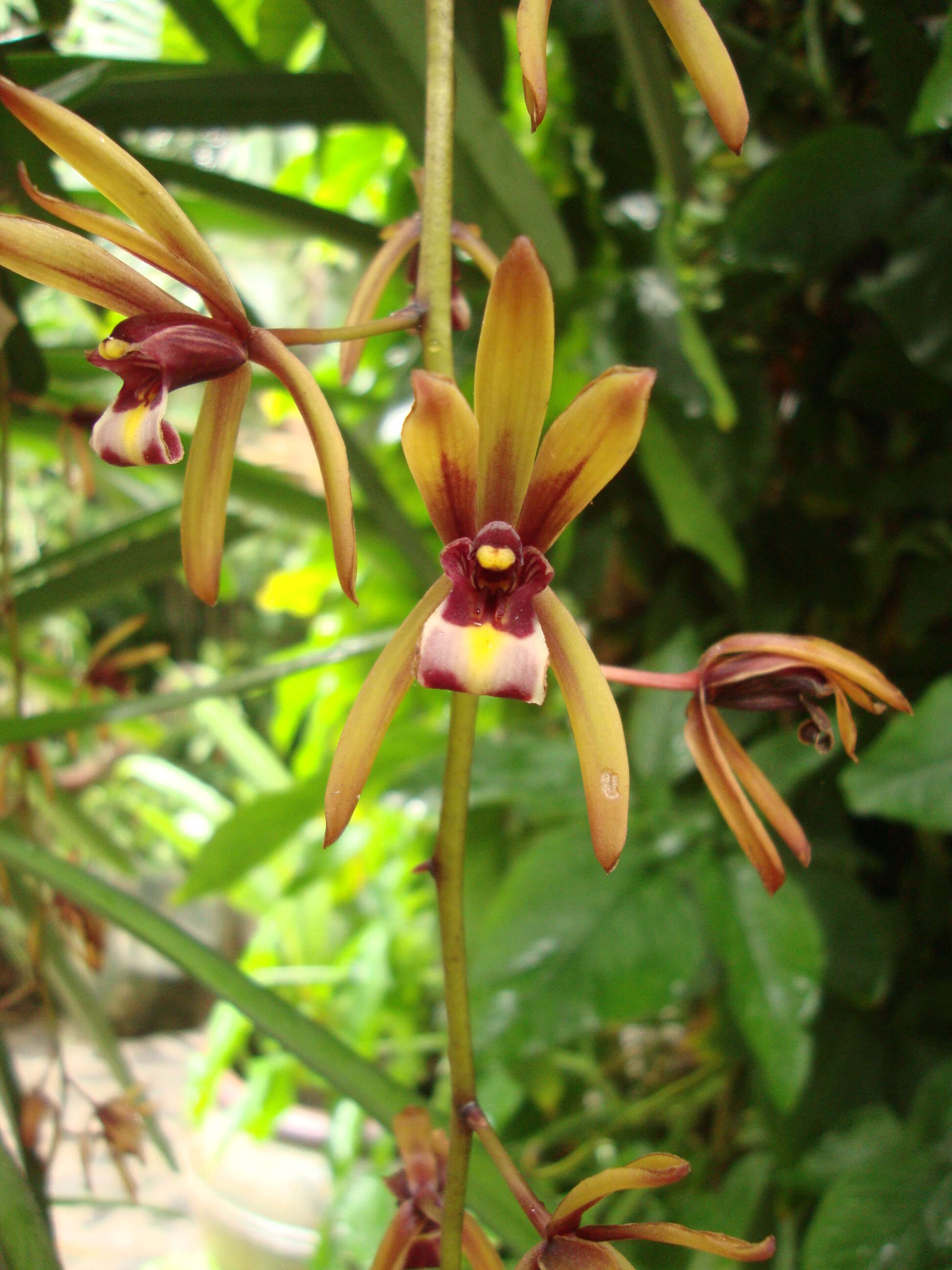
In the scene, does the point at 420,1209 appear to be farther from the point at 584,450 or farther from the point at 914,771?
the point at 914,771

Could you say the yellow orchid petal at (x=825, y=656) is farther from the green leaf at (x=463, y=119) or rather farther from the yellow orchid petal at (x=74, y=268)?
the green leaf at (x=463, y=119)

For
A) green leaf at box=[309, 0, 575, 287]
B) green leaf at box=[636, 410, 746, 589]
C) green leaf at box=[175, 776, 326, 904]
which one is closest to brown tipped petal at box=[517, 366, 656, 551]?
green leaf at box=[309, 0, 575, 287]

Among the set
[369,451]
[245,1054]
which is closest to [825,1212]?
[369,451]

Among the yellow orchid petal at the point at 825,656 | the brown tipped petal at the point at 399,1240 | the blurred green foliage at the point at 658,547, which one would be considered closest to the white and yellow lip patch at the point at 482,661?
the yellow orchid petal at the point at 825,656

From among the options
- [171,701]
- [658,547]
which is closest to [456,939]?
[171,701]

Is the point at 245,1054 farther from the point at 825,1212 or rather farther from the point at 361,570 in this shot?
the point at 825,1212

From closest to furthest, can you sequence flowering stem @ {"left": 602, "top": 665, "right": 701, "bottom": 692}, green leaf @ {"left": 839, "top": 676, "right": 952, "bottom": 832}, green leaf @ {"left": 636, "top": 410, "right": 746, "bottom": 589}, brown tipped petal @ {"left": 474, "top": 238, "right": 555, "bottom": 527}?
1. brown tipped petal @ {"left": 474, "top": 238, "right": 555, "bottom": 527}
2. flowering stem @ {"left": 602, "top": 665, "right": 701, "bottom": 692}
3. green leaf @ {"left": 839, "top": 676, "right": 952, "bottom": 832}
4. green leaf @ {"left": 636, "top": 410, "right": 746, "bottom": 589}

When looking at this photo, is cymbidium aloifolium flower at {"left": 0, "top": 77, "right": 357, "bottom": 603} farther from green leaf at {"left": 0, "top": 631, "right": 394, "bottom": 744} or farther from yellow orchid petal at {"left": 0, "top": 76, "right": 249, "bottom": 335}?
green leaf at {"left": 0, "top": 631, "right": 394, "bottom": 744}
